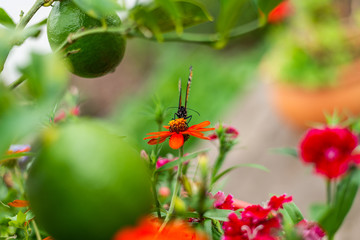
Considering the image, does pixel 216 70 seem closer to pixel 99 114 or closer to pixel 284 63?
pixel 99 114

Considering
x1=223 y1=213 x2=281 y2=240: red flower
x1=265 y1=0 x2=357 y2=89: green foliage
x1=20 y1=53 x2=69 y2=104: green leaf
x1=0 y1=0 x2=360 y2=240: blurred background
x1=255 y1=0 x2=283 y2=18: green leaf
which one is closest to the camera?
x1=20 y1=53 x2=69 y2=104: green leaf

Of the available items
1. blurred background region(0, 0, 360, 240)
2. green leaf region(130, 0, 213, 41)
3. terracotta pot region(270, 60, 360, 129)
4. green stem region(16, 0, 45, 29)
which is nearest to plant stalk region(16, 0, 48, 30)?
green stem region(16, 0, 45, 29)

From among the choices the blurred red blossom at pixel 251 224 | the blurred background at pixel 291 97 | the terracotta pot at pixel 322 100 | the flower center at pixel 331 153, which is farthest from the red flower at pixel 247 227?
the terracotta pot at pixel 322 100

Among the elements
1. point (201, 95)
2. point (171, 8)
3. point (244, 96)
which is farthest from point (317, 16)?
point (171, 8)

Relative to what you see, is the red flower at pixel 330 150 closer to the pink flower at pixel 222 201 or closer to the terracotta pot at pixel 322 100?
the pink flower at pixel 222 201

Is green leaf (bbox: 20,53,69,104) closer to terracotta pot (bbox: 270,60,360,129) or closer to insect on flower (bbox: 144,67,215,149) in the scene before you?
insect on flower (bbox: 144,67,215,149)

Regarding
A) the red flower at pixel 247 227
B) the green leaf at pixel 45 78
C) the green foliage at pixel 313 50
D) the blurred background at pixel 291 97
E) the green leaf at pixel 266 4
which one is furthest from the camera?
the green foliage at pixel 313 50
